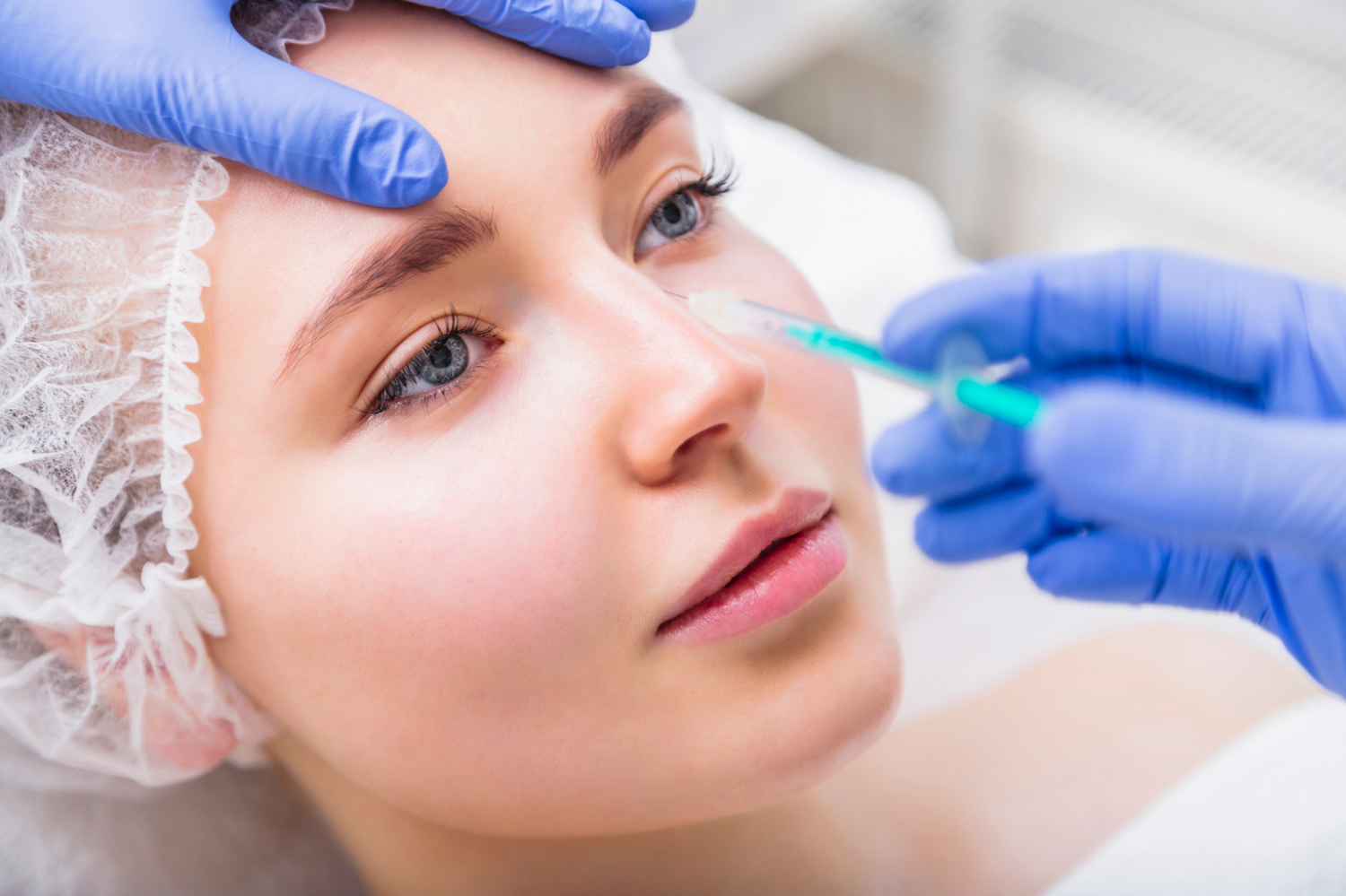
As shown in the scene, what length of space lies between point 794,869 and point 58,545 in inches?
30.0

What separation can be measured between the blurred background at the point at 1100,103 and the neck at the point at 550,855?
1.26 meters

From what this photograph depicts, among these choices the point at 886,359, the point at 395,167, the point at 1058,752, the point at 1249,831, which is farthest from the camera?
the point at 1058,752

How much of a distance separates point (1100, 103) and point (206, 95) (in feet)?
5.46

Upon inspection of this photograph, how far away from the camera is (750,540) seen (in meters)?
0.85

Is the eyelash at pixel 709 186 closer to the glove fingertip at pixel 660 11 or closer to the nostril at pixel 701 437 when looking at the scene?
the glove fingertip at pixel 660 11

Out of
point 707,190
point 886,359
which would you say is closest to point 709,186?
point 707,190

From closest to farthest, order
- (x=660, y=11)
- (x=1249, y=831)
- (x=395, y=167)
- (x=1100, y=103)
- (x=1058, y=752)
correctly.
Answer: (x=395, y=167) < (x=660, y=11) < (x=1249, y=831) < (x=1058, y=752) < (x=1100, y=103)

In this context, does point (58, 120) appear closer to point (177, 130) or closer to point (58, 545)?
point (177, 130)

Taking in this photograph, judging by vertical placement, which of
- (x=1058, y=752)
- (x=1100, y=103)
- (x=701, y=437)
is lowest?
(x=1058, y=752)

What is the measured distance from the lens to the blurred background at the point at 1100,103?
188 cm

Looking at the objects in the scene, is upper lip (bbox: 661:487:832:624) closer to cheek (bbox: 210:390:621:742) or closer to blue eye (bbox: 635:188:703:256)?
cheek (bbox: 210:390:621:742)

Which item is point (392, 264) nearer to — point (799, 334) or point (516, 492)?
point (516, 492)

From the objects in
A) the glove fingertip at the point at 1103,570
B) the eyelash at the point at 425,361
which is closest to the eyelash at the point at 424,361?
the eyelash at the point at 425,361

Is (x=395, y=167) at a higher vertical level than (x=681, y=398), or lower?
higher
